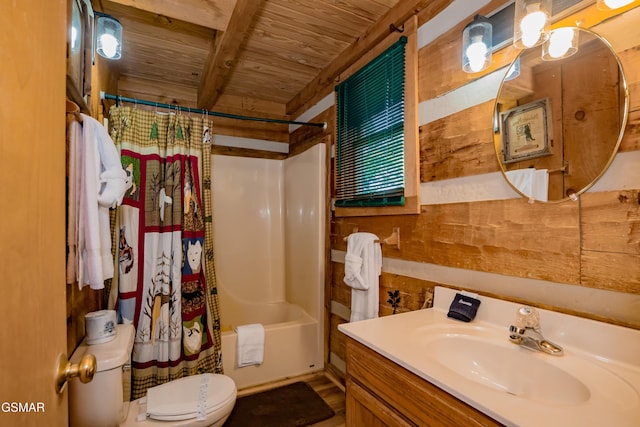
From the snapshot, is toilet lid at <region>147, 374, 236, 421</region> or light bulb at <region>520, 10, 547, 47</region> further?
toilet lid at <region>147, 374, 236, 421</region>

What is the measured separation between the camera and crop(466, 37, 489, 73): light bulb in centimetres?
128

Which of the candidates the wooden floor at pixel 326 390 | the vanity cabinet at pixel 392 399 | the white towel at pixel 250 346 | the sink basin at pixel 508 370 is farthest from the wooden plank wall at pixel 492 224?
the white towel at pixel 250 346

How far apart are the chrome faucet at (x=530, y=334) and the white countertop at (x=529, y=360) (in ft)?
0.07

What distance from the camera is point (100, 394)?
129cm

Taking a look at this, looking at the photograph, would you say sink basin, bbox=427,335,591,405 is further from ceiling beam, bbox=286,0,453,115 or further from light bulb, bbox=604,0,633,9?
ceiling beam, bbox=286,0,453,115

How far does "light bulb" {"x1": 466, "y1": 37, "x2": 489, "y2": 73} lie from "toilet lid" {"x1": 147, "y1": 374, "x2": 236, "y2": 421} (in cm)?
197

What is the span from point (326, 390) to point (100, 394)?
144 centimetres

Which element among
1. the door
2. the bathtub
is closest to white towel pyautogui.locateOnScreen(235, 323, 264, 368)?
the bathtub

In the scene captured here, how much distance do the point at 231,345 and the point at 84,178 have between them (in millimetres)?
1543

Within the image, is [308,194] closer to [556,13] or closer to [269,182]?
[269,182]

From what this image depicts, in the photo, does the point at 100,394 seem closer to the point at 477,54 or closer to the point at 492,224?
the point at 492,224

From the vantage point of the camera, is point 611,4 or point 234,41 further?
point 234,41

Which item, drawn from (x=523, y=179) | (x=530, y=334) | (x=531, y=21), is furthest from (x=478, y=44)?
(x=530, y=334)

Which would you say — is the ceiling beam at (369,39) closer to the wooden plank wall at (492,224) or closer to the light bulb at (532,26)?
the wooden plank wall at (492,224)
